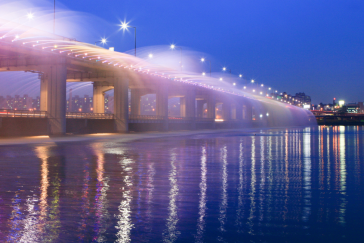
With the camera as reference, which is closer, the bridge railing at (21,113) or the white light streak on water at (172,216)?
the white light streak on water at (172,216)

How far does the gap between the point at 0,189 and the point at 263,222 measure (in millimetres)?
6490

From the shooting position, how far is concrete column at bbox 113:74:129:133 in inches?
2232

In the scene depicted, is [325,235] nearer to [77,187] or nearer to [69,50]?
[77,187]

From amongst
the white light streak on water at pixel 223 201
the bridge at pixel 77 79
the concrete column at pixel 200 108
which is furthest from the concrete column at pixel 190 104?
the white light streak on water at pixel 223 201

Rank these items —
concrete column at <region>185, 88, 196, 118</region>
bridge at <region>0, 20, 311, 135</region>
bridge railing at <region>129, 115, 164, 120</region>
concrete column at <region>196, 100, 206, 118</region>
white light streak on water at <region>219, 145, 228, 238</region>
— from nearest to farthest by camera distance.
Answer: white light streak on water at <region>219, 145, 228, 238</region>
bridge at <region>0, 20, 311, 135</region>
bridge railing at <region>129, 115, 164, 120</region>
concrete column at <region>185, 88, 196, 118</region>
concrete column at <region>196, 100, 206, 118</region>

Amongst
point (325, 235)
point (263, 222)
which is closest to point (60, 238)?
point (263, 222)

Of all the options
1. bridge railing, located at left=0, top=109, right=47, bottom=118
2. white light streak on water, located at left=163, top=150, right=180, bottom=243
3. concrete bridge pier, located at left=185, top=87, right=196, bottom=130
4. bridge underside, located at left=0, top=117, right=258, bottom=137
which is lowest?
white light streak on water, located at left=163, top=150, right=180, bottom=243

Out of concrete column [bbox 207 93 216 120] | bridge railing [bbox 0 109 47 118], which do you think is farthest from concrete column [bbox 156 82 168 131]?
concrete column [bbox 207 93 216 120]

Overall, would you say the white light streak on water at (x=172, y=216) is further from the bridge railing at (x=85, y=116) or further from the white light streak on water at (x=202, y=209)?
the bridge railing at (x=85, y=116)

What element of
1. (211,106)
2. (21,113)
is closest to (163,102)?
(21,113)

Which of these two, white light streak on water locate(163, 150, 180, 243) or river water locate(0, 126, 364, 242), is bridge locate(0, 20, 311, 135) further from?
white light streak on water locate(163, 150, 180, 243)

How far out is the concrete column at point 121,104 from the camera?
5669 cm

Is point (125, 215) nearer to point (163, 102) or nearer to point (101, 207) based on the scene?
point (101, 207)

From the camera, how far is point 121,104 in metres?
57.1
